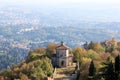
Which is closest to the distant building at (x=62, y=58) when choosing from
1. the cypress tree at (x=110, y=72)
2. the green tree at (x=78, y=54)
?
the green tree at (x=78, y=54)

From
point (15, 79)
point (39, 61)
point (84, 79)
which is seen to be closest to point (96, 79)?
point (84, 79)

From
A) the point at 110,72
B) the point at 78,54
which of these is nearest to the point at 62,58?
the point at 78,54

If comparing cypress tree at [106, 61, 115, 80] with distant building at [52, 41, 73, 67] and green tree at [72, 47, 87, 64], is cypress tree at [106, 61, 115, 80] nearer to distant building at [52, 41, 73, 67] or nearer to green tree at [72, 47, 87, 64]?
distant building at [52, 41, 73, 67]

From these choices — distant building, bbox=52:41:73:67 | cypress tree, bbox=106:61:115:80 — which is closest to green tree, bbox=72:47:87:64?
distant building, bbox=52:41:73:67

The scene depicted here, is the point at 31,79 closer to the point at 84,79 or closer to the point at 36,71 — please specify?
the point at 36,71

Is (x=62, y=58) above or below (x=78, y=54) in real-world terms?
below

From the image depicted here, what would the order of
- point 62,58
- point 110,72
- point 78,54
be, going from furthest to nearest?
1. point 78,54
2. point 62,58
3. point 110,72

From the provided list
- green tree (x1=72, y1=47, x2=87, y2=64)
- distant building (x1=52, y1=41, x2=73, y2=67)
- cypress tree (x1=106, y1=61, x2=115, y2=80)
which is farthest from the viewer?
green tree (x1=72, y1=47, x2=87, y2=64)

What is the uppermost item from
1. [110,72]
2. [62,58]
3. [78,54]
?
[110,72]

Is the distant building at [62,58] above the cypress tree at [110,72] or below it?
below

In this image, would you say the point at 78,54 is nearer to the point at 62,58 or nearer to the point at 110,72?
the point at 62,58

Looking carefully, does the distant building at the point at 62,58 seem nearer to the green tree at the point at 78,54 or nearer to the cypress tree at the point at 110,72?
the green tree at the point at 78,54
